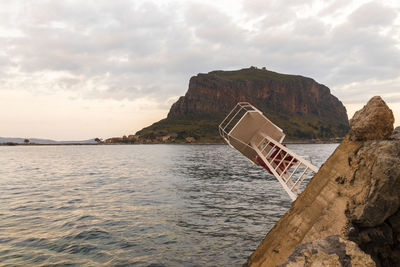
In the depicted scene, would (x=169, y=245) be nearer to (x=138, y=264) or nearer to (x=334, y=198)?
(x=138, y=264)

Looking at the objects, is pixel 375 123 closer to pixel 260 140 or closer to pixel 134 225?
pixel 260 140

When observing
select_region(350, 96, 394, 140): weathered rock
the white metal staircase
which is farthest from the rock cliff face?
the white metal staircase

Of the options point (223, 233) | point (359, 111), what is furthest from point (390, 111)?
point (223, 233)

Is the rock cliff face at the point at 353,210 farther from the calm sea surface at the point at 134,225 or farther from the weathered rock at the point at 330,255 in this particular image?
the calm sea surface at the point at 134,225

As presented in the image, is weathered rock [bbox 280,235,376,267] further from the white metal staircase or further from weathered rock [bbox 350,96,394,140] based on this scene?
the white metal staircase

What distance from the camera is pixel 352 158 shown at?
282 inches

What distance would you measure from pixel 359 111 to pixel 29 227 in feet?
57.2

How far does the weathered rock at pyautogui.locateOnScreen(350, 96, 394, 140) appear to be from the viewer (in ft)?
24.0

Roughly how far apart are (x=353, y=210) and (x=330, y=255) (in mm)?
1746

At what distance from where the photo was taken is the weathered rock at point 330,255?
4941 mm

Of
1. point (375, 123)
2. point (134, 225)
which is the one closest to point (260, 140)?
point (375, 123)

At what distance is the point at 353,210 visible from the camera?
20.5 feet

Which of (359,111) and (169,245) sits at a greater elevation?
(359,111)

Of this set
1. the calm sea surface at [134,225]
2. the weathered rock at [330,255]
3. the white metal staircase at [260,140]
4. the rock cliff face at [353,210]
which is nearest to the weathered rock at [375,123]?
the rock cliff face at [353,210]
